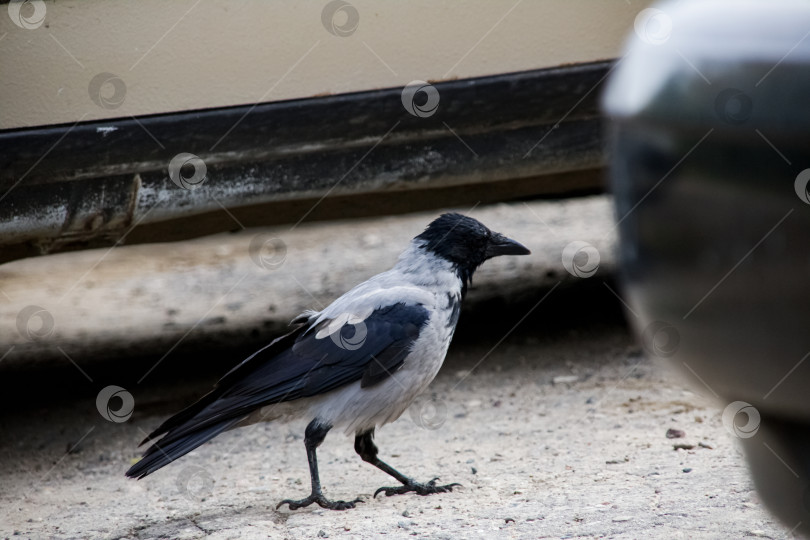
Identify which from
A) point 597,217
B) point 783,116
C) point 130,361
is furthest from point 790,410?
point 597,217

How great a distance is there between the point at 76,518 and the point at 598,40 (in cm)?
300

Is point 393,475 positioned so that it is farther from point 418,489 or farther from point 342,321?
point 342,321

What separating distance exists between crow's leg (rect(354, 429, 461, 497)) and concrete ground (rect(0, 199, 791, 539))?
39 millimetres

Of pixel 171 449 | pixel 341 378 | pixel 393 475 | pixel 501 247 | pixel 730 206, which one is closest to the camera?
pixel 730 206

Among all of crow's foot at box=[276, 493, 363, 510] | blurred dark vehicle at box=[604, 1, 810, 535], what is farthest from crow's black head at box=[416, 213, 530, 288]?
blurred dark vehicle at box=[604, 1, 810, 535]

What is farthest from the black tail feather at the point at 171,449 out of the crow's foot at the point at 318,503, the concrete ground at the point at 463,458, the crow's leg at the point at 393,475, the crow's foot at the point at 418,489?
the crow's foot at the point at 418,489

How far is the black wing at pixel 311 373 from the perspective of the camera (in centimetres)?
374

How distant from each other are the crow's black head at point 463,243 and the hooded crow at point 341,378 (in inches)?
8.3

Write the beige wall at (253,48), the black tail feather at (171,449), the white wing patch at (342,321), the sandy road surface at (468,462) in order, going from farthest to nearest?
the beige wall at (253,48)
the white wing patch at (342,321)
the black tail feather at (171,449)
the sandy road surface at (468,462)

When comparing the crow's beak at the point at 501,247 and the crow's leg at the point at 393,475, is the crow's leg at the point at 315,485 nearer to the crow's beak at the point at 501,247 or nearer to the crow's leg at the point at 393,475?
the crow's leg at the point at 393,475

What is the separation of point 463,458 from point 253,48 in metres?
1.92

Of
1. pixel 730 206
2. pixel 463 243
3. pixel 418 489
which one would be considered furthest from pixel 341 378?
pixel 730 206

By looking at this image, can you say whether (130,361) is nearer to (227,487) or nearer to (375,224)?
(227,487)

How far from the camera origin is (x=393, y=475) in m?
3.88
